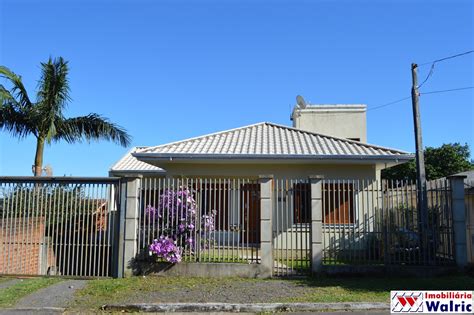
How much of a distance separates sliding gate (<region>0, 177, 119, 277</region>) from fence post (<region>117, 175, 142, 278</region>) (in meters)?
0.20

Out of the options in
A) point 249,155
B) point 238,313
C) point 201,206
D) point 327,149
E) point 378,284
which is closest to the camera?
point 238,313

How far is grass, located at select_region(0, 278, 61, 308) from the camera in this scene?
298 inches

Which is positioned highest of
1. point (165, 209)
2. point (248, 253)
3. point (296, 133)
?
point (296, 133)

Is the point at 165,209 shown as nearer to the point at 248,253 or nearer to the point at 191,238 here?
the point at 191,238

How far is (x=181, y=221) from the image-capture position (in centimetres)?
986

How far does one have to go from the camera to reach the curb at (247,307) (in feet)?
23.2

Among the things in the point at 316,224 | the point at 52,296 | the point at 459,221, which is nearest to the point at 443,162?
the point at 459,221

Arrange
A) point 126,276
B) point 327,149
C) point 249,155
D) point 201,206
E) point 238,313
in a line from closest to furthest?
point 238,313
point 126,276
point 201,206
point 249,155
point 327,149

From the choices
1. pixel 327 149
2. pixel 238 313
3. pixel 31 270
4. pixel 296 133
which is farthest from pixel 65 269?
pixel 296 133

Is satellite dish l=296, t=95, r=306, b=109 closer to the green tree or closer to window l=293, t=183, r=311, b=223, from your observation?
window l=293, t=183, r=311, b=223

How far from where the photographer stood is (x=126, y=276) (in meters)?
9.66

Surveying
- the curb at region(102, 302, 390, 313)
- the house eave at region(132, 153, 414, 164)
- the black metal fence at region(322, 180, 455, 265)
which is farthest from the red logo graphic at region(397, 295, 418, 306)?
the house eave at region(132, 153, 414, 164)

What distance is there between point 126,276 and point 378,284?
5421 millimetres

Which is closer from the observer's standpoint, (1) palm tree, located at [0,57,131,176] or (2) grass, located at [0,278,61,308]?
(2) grass, located at [0,278,61,308]
